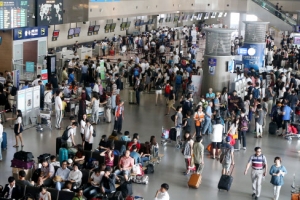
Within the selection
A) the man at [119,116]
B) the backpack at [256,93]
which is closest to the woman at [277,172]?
the man at [119,116]

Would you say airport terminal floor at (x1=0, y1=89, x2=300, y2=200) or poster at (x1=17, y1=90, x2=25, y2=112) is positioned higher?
poster at (x1=17, y1=90, x2=25, y2=112)

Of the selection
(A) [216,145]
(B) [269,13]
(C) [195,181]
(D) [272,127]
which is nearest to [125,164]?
(C) [195,181]

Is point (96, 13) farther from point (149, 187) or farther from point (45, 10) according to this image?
→ point (149, 187)

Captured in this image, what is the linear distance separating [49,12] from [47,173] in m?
15.2

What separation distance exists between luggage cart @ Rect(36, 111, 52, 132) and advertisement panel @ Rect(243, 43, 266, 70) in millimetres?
15061

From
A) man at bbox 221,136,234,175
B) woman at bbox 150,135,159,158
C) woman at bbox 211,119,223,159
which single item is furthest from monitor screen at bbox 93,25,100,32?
man at bbox 221,136,234,175

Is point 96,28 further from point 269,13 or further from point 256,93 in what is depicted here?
point 256,93

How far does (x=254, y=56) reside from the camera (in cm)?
3388

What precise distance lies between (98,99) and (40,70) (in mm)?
6505

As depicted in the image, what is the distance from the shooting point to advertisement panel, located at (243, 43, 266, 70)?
33.6m

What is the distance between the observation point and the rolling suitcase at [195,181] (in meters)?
16.0

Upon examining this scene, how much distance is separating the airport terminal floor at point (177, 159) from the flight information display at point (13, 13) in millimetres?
5804

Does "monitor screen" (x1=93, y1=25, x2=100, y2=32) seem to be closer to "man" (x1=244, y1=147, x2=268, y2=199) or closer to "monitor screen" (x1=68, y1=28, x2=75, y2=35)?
"monitor screen" (x1=68, y1=28, x2=75, y2=35)

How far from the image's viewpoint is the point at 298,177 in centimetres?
1733
